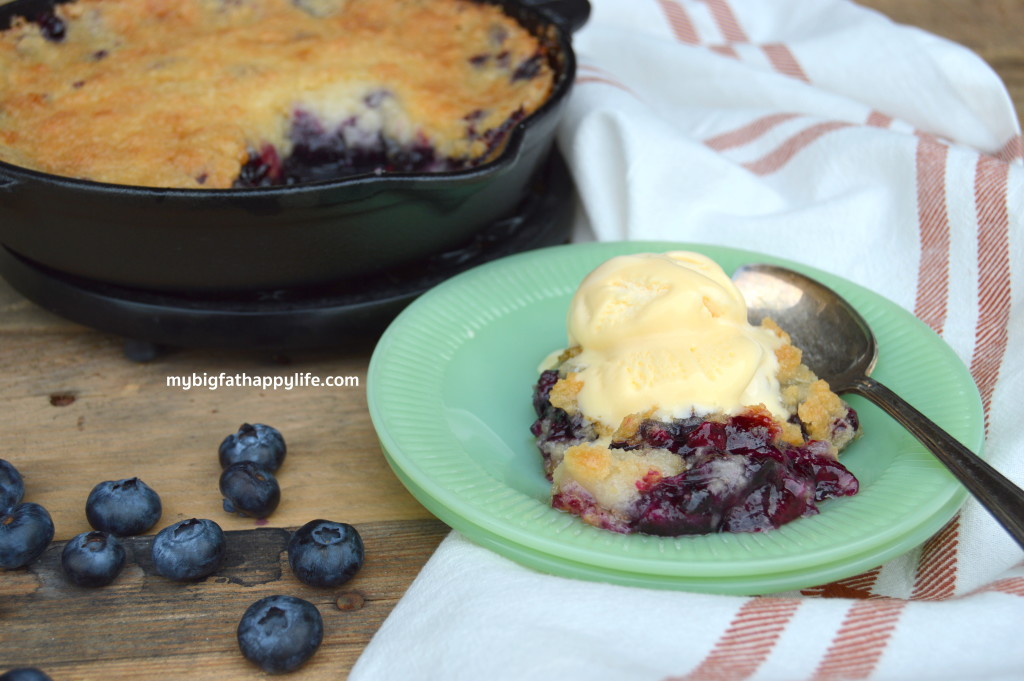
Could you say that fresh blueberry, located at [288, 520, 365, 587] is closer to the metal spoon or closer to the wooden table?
the wooden table

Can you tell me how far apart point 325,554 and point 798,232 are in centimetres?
125

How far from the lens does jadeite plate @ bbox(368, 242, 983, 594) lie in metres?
1.29

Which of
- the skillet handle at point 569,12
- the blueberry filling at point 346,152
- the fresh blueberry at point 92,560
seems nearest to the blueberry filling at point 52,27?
the blueberry filling at point 346,152

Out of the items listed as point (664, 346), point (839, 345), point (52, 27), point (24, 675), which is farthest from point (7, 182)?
point (839, 345)

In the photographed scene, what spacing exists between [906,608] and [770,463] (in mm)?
246

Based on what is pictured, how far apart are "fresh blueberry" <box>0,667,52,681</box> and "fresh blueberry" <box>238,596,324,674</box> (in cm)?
24

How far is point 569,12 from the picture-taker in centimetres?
238

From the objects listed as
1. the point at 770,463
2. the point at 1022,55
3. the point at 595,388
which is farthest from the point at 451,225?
the point at 1022,55

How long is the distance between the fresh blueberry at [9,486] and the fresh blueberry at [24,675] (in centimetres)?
38

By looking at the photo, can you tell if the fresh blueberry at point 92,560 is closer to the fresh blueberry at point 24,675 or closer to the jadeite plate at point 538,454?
the fresh blueberry at point 24,675

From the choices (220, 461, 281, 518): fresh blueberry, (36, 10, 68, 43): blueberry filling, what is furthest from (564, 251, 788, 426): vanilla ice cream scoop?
(36, 10, 68, 43): blueberry filling

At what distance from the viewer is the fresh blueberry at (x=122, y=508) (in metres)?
1.50

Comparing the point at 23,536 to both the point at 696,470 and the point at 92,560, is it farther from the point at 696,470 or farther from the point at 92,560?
the point at 696,470

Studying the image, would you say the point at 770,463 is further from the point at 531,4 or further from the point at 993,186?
the point at 531,4
